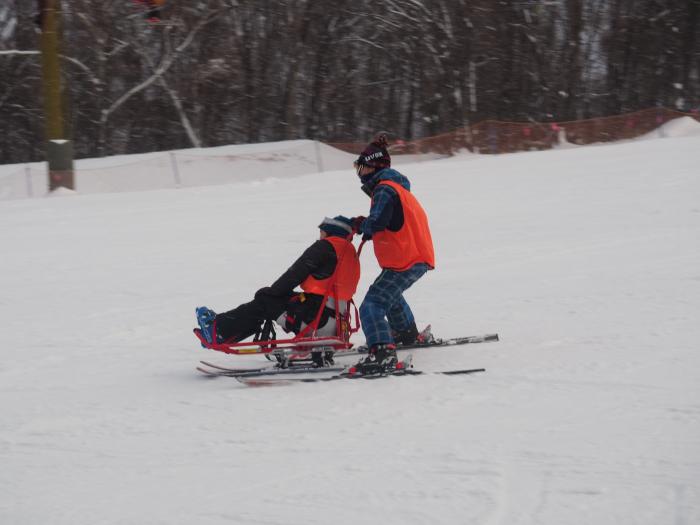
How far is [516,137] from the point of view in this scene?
81.5 feet

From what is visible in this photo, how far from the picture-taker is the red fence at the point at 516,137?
24.7 metres

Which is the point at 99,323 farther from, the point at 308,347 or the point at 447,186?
the point at 447,186

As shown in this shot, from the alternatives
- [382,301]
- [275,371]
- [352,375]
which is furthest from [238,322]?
[382,301]

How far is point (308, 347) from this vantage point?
6.64 m

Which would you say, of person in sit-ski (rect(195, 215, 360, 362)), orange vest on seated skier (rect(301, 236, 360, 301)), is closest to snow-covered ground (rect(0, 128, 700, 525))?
person in sit-ski (rect(195, 215, 360, 362))

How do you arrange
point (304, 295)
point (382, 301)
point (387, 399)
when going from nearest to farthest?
point (387, 399), point (382, 301), point (304, 295)

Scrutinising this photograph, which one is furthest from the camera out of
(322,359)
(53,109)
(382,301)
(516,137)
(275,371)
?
(516,137)

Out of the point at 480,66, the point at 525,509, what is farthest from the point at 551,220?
the point at 480,66

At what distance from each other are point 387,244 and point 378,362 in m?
0.80

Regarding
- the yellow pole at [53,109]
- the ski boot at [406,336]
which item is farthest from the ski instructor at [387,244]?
the yellow pole at [53,109]

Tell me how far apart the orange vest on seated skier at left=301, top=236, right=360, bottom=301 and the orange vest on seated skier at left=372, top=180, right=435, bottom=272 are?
0.69 ft

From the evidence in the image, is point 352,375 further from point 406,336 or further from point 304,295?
point 406,336

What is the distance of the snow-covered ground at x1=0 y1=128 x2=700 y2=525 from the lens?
4270mm

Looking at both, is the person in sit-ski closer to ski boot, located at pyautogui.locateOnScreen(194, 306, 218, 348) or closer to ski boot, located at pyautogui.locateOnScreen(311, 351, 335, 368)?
ski boot, located at pyautogui.locateOnScreen(194, 306, 218, 348)
